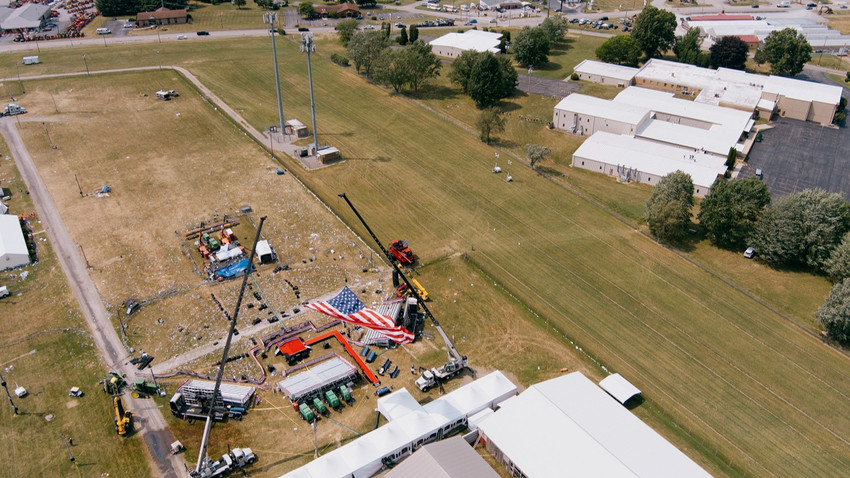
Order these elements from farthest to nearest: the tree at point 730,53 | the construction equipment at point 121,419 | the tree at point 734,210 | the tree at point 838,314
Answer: the tree at point 730,53 → the tree at point 734,210 → the tree at point 838,314 → the construction equipment at point 121,419

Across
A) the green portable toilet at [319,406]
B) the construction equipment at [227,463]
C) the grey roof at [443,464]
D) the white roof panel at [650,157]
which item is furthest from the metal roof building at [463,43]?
the construction equipment at [227,463]

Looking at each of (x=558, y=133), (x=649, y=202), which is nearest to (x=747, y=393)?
(x=649, y=202)

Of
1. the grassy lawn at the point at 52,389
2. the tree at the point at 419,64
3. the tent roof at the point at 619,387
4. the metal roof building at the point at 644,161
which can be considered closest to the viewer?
the grassy lawn at the point at 52,389

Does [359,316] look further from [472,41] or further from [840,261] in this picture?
[472,41]

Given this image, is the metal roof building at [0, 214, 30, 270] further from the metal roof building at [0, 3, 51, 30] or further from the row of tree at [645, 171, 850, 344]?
the metal roof building at [0, 3, 51, 30]

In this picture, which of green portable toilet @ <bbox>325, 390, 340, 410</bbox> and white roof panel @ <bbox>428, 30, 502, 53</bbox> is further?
white roof panel @ <bbox>428, 30, 502, 53</bbox>

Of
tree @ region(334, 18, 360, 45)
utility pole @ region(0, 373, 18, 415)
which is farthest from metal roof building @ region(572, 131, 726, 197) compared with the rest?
utility pole @ region(0, 373, 18, 415)

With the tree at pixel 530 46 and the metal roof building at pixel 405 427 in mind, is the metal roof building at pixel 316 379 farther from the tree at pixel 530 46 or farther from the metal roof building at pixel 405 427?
the tree at pixel 530 46
